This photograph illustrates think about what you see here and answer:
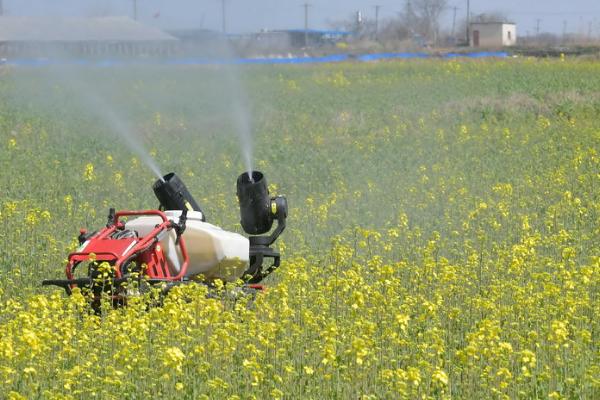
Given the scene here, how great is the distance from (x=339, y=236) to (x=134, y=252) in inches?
141

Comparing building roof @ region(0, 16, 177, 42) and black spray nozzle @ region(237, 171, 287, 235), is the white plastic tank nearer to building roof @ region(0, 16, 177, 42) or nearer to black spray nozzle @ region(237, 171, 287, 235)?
black spray nozzle @ region(237, 171, 287, 235)

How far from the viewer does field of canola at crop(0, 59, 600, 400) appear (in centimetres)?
660

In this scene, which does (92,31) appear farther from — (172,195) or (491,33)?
(491,33)

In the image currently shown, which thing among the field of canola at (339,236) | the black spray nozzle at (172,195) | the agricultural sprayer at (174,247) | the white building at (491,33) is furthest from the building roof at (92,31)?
the white building at (491,33)

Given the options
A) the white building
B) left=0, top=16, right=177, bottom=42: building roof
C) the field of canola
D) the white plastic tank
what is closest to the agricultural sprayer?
the white plastic tank

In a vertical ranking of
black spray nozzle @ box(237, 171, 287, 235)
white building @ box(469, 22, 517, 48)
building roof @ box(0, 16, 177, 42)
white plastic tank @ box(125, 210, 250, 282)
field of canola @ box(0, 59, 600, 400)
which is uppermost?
building roof @ box(0, 16, 177, 42)

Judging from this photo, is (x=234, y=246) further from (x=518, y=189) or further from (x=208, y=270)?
(x=518, y=189)

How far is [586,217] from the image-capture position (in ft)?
41.6

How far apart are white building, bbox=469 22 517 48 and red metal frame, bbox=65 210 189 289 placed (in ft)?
253

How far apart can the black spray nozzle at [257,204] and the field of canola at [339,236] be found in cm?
44

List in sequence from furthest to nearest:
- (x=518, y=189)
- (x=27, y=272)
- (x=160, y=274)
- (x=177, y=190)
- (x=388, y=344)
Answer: (x=518, y=189) → (x=27, y=272) → (x=177, y=190) → (x=160, y=274) → (x=388, y=344)

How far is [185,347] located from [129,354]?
0.90 m

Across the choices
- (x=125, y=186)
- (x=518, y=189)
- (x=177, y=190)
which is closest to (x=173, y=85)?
(x=125, y=186)

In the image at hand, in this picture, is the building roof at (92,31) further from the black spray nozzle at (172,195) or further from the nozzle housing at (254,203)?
the nozzle housing at (254,203)
